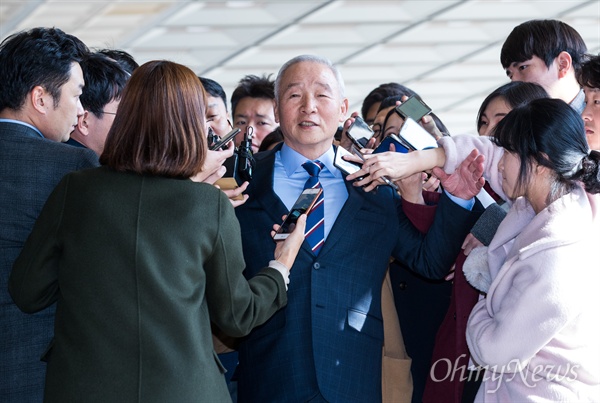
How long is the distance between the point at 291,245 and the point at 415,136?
2.44 feet

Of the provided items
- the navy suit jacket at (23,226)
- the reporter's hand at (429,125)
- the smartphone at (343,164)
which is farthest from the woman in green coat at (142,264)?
the reporter's hand at (429,125)

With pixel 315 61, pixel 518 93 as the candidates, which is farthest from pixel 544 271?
pixel 315 61

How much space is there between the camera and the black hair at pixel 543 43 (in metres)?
4.82

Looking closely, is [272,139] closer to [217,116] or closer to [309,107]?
[217,116]

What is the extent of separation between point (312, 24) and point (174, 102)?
897 centimetres

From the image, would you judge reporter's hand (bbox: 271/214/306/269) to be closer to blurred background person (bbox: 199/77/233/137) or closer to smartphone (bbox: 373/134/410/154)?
smartphone (bbox: 373/134/410/154)

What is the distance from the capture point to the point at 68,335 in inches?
120

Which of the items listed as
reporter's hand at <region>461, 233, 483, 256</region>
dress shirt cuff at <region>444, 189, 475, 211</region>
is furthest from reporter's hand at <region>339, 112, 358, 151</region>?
reporter's hand at <region>461, 233, 483, 256</region>

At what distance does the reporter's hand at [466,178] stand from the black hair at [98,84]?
4.77 ft

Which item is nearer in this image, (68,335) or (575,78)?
(68,335)

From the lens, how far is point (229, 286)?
3.17 m

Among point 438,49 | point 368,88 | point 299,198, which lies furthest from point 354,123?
point 368,88

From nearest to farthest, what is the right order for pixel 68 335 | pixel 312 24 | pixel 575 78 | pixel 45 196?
pixel 68 335, pixel 45 196, pixel 575 78, pixel 312 24

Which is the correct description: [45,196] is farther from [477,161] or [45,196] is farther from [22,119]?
[477,161]
